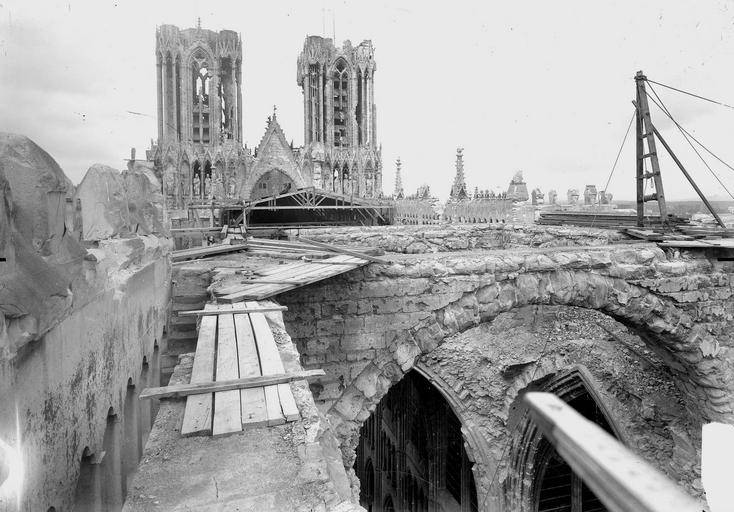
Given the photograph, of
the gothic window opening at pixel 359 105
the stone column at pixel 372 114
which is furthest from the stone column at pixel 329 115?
the stone column at pixel 372 114

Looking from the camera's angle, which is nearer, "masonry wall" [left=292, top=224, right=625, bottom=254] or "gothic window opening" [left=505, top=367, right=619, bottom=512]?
"gothic window opening" [left=505, top=367, right=619, bottom=512]

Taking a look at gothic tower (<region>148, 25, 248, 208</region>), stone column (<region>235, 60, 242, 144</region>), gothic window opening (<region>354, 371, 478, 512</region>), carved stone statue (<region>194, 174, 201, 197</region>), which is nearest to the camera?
gothic window opening (<region>354, 371, 478, 512</region>)

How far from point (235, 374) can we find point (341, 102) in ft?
120

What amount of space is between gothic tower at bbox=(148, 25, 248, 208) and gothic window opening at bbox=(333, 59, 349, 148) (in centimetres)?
680

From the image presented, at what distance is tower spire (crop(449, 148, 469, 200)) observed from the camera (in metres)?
25.2

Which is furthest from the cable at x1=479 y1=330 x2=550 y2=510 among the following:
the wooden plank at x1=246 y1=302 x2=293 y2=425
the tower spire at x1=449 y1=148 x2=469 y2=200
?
the tower spire at x1=449 y1=148 x2=469 y2=200

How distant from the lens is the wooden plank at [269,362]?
→ 2.46m

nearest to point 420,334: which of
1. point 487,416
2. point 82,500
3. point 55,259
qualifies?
point 487,416

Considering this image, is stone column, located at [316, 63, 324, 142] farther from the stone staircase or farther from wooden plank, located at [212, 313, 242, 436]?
wooden plank, located at [212, 313, 242, 436]

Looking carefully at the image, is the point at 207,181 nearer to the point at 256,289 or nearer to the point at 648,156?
the point at 648,156

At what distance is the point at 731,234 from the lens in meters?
8.71

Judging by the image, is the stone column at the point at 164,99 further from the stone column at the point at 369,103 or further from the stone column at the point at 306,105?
the stone column at the point at 369,103

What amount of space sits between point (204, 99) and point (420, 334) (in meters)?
34.8

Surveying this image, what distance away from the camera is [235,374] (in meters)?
2.92
